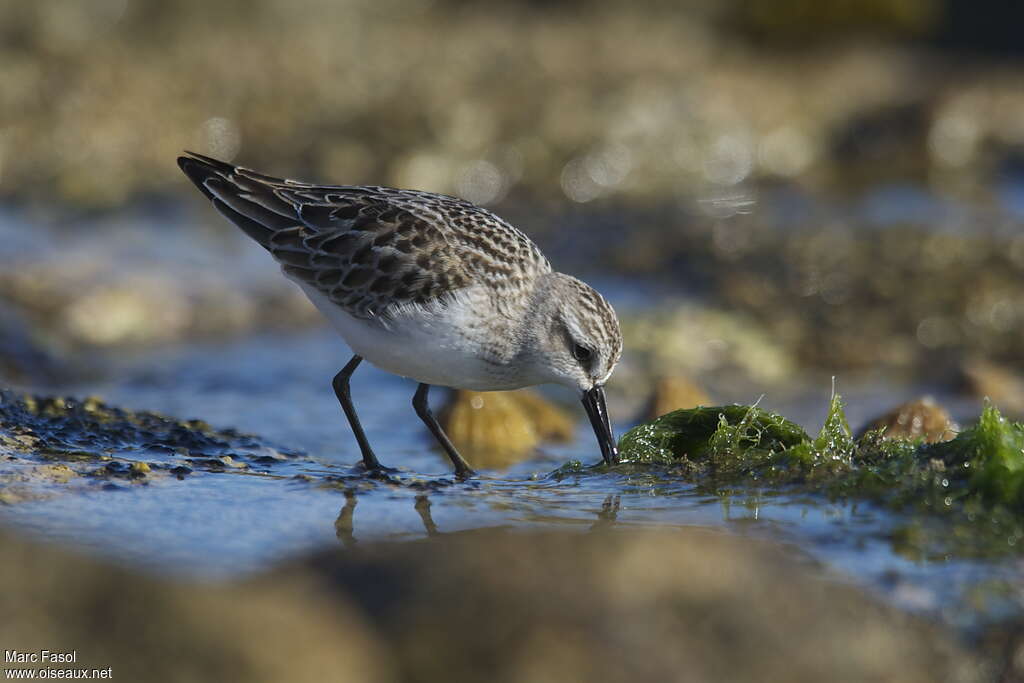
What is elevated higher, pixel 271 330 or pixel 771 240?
pixel 771 240

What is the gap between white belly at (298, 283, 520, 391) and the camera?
5664mm

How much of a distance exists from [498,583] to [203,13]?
1414 cm

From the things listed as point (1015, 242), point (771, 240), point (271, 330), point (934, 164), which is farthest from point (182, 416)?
point (934, 164)

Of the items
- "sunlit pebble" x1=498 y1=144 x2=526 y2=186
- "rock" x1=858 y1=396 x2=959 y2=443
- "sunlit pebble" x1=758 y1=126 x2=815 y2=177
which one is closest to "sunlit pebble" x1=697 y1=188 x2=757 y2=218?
"sunlit pebble" x1=758 y1=126 x2=815 y2=177

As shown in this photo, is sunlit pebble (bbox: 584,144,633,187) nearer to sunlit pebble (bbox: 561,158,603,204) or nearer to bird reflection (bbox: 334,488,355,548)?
sunlit pebble (bbox: 561,158,603,204)

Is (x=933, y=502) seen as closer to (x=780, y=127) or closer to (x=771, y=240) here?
(x=771, y=240)

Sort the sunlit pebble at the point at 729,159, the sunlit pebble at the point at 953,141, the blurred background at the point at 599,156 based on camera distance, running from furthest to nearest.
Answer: the sunlit pebble at the point at 953,141
the sunlit pebble at the point at 729,159
the blurred background at the point at 599,156

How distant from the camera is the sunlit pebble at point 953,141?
51.2 feet

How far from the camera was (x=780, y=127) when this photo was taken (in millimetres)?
15508

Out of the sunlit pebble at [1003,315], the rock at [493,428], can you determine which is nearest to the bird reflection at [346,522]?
the rock at [493,428]

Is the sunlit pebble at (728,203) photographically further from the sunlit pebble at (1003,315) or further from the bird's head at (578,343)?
the bird's head at (578,343)

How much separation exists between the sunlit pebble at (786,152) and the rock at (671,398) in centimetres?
813

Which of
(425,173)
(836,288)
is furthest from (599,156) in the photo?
(836,288)

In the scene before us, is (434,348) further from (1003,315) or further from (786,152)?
(786,152)
